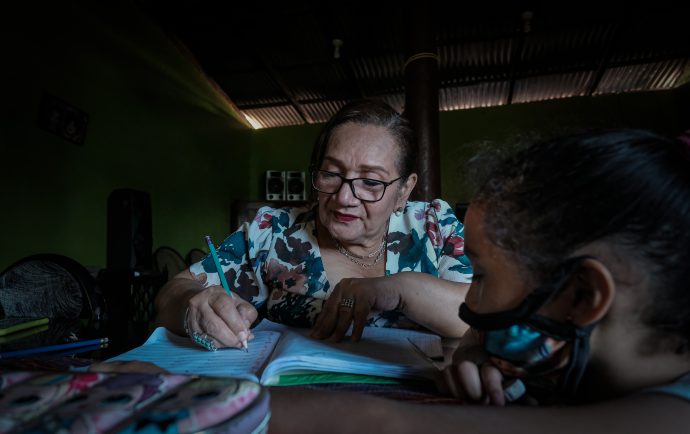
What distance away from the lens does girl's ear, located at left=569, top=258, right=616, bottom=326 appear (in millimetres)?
403

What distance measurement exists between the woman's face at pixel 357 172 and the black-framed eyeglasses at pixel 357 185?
1 centimetres

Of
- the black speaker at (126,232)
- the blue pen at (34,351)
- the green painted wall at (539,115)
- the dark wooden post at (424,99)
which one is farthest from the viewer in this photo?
the green painted wall at (539,115)

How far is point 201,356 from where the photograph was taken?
28.1 inches

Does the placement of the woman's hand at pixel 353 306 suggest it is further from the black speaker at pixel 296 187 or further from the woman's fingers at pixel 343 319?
the black speaker at pixel 296 187

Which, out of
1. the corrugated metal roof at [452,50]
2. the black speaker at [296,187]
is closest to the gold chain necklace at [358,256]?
the corrugated metal roof at [452,50]

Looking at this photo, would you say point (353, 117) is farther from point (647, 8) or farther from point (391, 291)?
point (647, 8)

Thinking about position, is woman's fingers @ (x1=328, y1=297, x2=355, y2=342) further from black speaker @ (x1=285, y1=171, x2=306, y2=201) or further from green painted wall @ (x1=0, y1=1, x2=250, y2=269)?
black speaker @ (x1=285, y1=171, x2=306, y2=201)

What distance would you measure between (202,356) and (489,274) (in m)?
0.54

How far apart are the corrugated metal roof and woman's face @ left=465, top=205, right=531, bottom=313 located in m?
4.47

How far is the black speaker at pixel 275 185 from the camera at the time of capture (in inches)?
280

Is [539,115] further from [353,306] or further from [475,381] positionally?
[475,381]

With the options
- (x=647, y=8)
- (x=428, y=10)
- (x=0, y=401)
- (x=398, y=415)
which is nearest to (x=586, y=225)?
(x=398, y=415)

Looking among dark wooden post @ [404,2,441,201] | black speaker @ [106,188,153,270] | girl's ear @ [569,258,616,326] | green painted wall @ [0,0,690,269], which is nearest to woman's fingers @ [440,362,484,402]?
girl's ear @ [569,258,616,326]

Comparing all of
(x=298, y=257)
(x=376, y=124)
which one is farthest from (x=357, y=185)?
(x=298, y=257)
